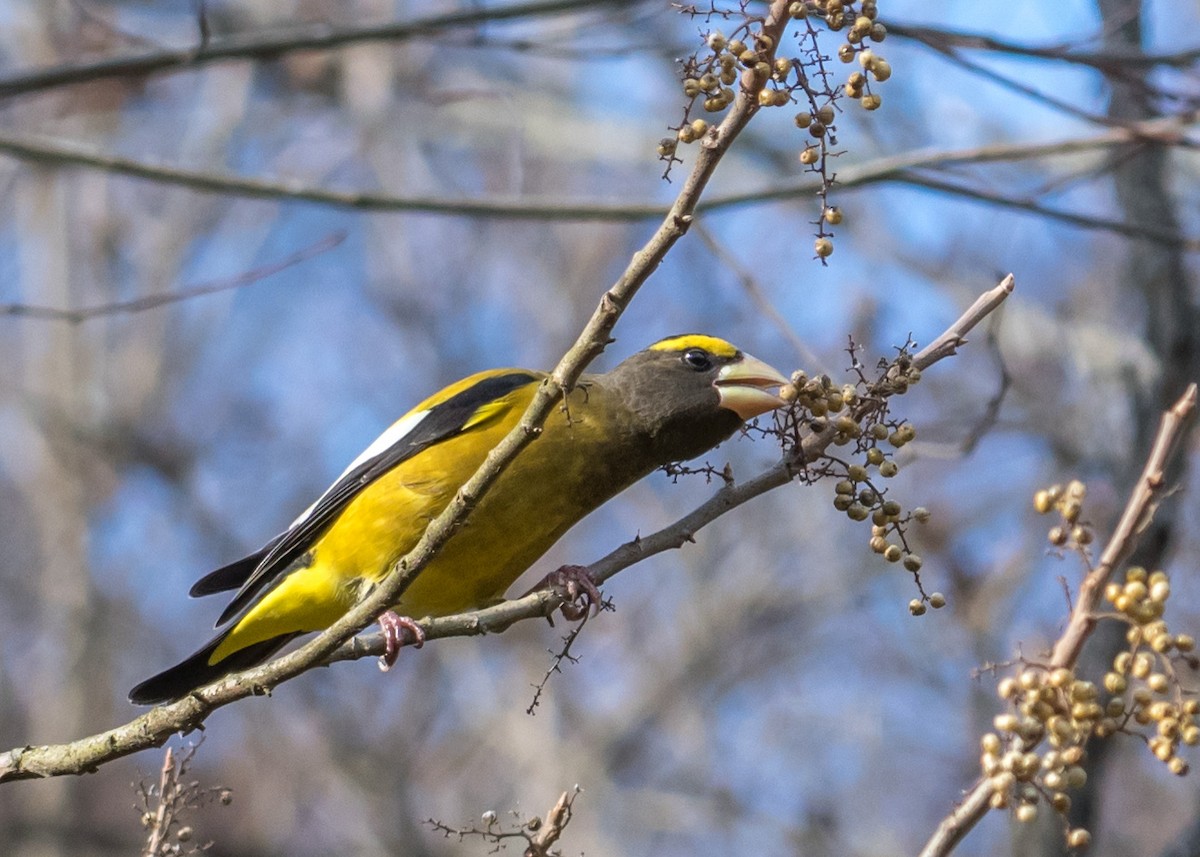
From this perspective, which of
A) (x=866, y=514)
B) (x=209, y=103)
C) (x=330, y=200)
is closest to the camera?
(x=866, y=514)

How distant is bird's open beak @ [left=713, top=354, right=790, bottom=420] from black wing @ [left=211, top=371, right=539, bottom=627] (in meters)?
0.75

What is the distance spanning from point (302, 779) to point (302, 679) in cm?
291

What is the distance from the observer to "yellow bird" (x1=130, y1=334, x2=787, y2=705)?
4082mm

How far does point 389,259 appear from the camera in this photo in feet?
37.2

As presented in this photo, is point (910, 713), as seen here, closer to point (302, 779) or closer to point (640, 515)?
point (640, 515)

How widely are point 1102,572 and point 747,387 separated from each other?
2.53 meters

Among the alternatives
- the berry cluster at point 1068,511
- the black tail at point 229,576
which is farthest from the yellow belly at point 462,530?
the berry cluster at point 1068,511

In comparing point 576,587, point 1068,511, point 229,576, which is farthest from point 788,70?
point 229,576

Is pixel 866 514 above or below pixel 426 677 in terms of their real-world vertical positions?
below

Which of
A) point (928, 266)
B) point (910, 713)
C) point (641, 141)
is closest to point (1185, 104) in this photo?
point (928, 266)

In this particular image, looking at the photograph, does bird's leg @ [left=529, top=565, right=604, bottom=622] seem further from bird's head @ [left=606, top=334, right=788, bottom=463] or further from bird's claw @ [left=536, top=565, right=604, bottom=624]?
bird's head @ [left=606, top=334, right=788, bottom=463]

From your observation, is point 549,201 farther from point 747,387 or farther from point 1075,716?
point 1075,716

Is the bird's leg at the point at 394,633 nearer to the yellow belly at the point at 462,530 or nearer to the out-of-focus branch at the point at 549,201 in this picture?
the yellow belly at the point at 462,530

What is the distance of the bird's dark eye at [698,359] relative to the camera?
4.38 metres
